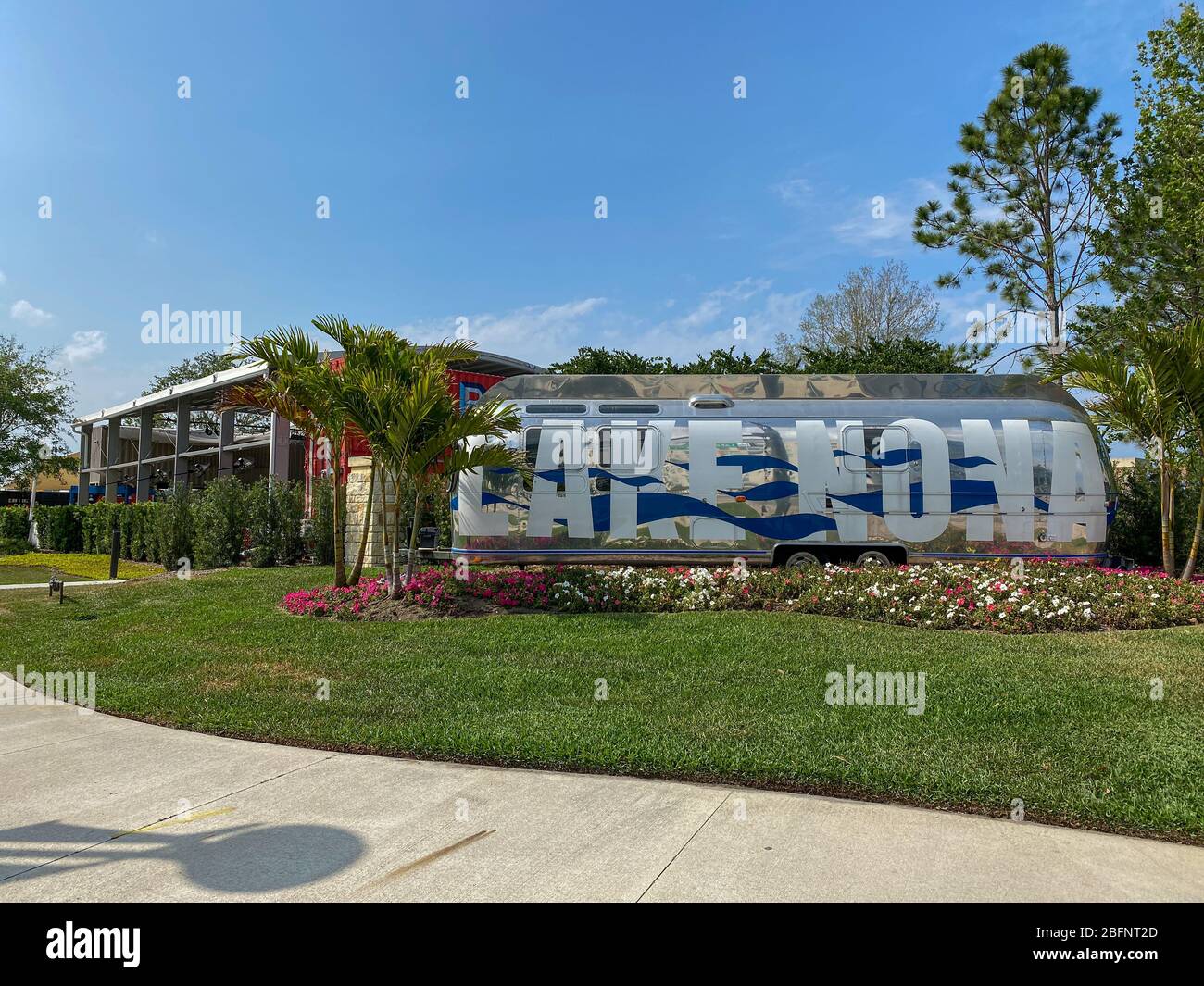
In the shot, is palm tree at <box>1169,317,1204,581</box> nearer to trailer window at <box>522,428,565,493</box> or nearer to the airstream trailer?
the airstream trailer

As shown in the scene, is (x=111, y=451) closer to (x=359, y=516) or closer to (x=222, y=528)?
(x=222, y=528)

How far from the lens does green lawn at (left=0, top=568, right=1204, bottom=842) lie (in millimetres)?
5104

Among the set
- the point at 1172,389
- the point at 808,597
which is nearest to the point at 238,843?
the point at 808,597

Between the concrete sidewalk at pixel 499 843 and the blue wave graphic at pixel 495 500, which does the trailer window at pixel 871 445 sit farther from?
the concrete sidewalk at pixel 499 843

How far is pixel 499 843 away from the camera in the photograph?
4.23 meters

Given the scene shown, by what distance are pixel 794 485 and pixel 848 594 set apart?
2.89 meters

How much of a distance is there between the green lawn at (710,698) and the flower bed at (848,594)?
0.51 meters

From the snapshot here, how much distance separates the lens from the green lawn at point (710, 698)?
5.10m

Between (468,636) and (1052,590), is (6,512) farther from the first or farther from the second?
(1052,590)

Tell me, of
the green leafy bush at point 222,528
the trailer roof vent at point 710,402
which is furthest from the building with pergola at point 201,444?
the trailer roof vent at point 710,402

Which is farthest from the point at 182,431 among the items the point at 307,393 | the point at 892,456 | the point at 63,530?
the point at 892,456

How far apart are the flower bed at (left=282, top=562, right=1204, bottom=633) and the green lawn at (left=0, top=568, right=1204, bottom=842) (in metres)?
0.51

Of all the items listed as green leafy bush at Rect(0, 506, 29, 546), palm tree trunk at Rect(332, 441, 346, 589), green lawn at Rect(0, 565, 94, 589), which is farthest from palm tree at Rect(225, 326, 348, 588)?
green leafy bush at Rect(0, 506, 29, 546)

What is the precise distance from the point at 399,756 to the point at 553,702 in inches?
55.4
